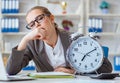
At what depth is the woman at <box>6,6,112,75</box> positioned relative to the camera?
1870 mm

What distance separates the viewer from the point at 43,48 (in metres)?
2.02

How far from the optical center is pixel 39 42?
2.05 metres

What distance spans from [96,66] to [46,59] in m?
0.41

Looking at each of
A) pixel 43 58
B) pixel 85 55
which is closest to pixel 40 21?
pixel 43 58

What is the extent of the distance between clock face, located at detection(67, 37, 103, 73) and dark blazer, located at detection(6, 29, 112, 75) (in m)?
0.14

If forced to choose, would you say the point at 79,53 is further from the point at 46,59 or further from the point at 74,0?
the point at 74,0

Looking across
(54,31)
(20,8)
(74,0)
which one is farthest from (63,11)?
(54,31)

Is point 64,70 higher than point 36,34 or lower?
lower

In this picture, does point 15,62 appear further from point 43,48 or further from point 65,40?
point 65,40

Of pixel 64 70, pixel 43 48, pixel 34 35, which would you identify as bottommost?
pixel 64 70

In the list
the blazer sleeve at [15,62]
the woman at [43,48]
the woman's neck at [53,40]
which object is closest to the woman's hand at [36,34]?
the woman at [43,48]

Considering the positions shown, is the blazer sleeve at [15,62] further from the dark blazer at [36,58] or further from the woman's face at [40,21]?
the woman's face at [40,21]

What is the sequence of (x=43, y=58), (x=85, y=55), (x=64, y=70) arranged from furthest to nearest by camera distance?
(x=43, y=58), (x=64, y=70), (x=85, y=55)

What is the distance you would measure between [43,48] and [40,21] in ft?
0.69
